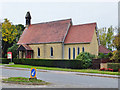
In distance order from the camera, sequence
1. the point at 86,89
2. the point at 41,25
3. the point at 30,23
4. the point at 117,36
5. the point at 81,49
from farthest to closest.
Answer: the point at 30,23
the point at 41,25
the point at 81,49
the point at 117,36
the point at 86,89

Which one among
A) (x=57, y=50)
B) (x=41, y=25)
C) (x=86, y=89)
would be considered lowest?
(x=86, y=89)

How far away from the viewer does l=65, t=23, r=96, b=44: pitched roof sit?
37906mm

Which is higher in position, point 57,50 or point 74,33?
point 74,33

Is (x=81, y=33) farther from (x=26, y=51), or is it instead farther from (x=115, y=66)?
(x=115, y=66)

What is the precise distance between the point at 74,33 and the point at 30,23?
50.1 ft

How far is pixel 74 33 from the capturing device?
40.8 meters

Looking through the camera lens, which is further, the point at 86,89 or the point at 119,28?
the point at 119,28

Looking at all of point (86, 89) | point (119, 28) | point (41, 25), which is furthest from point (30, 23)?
point (86, 89)

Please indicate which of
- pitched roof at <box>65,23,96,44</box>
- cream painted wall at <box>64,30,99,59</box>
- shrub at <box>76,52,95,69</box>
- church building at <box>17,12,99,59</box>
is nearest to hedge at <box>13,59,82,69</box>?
shrub at <box>76,52,95,69</box>

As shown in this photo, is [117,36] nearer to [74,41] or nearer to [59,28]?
[74,41]

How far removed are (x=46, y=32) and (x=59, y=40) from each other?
5.70 meters

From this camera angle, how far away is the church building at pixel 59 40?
38312 mm

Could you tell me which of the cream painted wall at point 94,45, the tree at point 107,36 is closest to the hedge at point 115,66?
the cream painted wall at point 94,45

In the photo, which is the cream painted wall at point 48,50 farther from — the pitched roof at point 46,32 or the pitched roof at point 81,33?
the pitched roof at point 81,33
